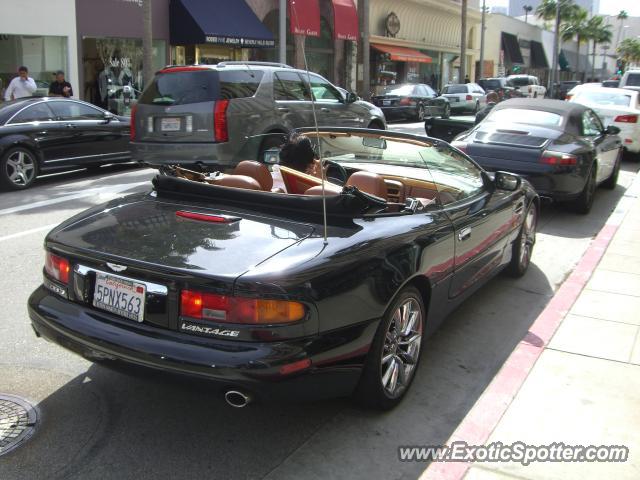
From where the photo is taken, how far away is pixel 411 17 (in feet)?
127

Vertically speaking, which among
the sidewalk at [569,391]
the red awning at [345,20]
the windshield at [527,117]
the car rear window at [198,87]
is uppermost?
the red awning at [345,20]

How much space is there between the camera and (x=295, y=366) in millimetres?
2945

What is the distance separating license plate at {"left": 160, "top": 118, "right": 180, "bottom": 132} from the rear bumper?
6767mm

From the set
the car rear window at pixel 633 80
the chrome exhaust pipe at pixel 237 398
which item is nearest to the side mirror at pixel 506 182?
the chrome exhaust pipe at pixel 237 398

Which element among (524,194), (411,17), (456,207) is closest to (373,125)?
(524,194)

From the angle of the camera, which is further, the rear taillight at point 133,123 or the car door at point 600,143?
the rear taillight at point 133,123

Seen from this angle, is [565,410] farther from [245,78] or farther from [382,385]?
[245,78]

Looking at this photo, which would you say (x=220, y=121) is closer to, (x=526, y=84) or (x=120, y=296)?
(x=120, y=296)

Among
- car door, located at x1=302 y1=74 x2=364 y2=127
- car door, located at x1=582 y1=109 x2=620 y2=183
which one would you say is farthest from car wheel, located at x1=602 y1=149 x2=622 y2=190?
car door, located at x1=302 y1=74 x2=364 y2=127

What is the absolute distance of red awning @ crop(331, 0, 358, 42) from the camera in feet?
95.9

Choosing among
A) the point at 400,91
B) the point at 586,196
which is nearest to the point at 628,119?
the point at 586,196

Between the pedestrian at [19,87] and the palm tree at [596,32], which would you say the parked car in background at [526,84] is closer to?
the pedestrian at [19,87]

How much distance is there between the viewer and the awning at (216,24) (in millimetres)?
20219

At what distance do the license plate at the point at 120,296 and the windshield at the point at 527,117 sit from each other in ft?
24.5
